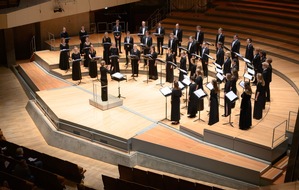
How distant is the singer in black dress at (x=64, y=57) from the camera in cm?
1534

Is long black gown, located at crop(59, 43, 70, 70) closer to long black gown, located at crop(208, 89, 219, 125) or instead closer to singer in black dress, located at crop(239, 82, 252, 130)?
long black gown, located at crop(208, 89, 219, 125)

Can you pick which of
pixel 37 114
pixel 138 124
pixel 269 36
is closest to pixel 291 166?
pixel 138 124

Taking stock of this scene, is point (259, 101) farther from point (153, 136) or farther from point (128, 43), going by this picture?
point (128, 43)

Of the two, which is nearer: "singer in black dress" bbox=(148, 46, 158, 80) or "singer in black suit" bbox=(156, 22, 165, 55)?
"singer in black dress" bbox=(148, 46, 158, 80)

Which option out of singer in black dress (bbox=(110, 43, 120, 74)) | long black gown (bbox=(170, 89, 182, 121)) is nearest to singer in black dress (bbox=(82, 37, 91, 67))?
singer in black dress (bbox=(110, 43, 120, 74))

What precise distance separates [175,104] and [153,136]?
939mm

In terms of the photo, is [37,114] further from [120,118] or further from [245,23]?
[245,23]

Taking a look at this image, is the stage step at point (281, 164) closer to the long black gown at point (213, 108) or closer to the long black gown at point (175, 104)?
the long black gown at point (213, 108)

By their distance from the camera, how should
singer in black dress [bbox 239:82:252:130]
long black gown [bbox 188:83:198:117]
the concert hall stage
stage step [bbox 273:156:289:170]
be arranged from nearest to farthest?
stage step [bbox 273:156:289:170]
the concert hall stage
singer in black dress [bbox 239:82:252:130]
long black gown [bbox 188:83:198:117]

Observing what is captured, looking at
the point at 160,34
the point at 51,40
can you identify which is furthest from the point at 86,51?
the point at 51,40

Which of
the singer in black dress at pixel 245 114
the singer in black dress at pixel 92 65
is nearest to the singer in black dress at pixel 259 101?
the singer in black dress at pixel 245 114

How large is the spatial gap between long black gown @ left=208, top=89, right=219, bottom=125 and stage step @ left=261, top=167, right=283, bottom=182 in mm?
2006

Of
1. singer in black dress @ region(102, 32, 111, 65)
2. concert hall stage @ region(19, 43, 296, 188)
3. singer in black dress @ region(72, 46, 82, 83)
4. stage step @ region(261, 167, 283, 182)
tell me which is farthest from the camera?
singer in black dress @ region(102, 32, 111, 65)

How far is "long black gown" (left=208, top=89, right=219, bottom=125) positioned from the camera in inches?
422
